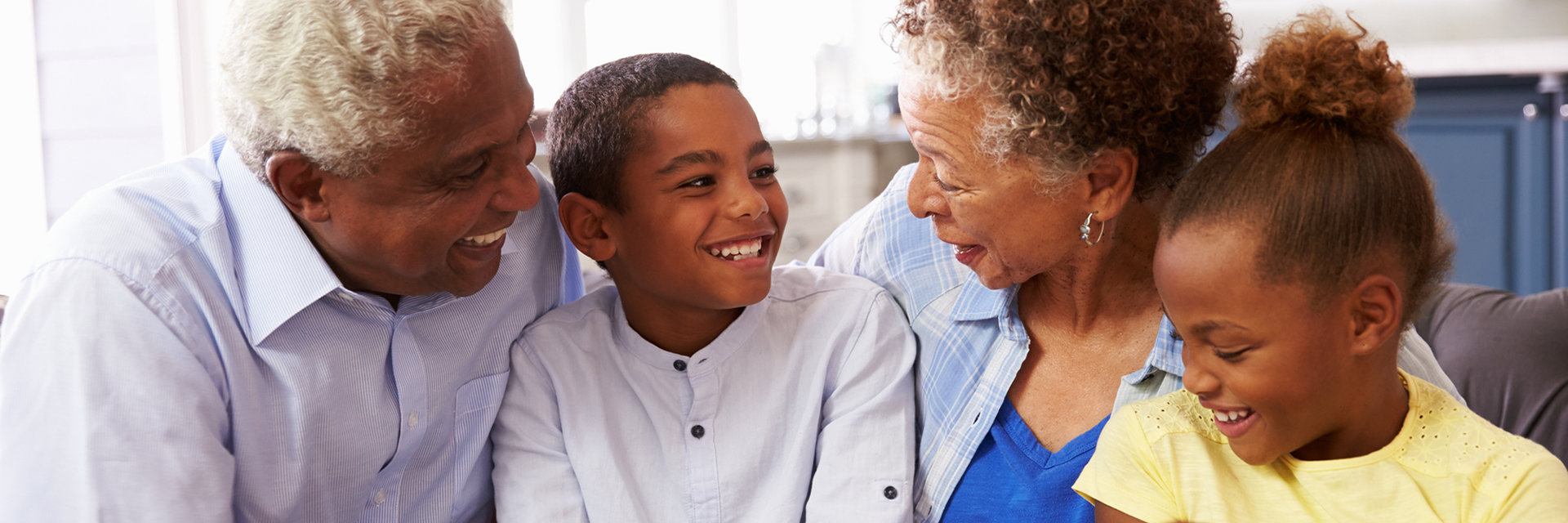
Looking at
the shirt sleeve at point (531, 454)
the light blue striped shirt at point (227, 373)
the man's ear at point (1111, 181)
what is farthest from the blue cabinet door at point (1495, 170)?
the light blue striped shirt at point (227, 373)

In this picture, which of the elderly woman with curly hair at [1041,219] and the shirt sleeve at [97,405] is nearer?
the shirt sleeve at [97,405]

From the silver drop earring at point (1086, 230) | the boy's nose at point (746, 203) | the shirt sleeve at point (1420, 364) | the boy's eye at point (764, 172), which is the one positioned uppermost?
the boy's eye at point (764, 172)

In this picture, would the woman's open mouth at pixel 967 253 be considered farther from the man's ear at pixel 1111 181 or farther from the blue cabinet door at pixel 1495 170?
the blue cabinet door at pixel 1495 170

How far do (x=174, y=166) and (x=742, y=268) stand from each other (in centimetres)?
73

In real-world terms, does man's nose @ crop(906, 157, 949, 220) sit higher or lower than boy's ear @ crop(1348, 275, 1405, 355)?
higher

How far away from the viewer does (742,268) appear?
148 cm

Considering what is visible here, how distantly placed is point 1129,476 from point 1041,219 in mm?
333

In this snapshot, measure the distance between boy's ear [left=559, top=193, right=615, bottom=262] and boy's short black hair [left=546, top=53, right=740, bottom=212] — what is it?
15 mm

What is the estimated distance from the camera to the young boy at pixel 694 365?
145cm

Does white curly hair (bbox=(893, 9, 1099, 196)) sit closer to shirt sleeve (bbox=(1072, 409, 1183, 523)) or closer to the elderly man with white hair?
shirt sleeve (bbox=(1072, 409, 1183, 523))

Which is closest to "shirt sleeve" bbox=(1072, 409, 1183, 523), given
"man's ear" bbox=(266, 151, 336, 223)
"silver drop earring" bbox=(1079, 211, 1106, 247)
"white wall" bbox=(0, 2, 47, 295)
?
"silver drop earring" bbox=(1079, 211, 1106, 247)

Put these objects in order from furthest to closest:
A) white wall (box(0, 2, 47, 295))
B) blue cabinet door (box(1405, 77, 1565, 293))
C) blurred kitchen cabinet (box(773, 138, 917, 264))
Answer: blurred kitchen cabinet (box(773, 138, 917, 264)) → blue cabinet door (box(1405, 77, 1565, 293)) → white wall (box(0, 2, 47, 295))

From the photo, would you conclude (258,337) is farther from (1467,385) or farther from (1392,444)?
(1467,385)

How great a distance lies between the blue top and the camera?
138 cm
